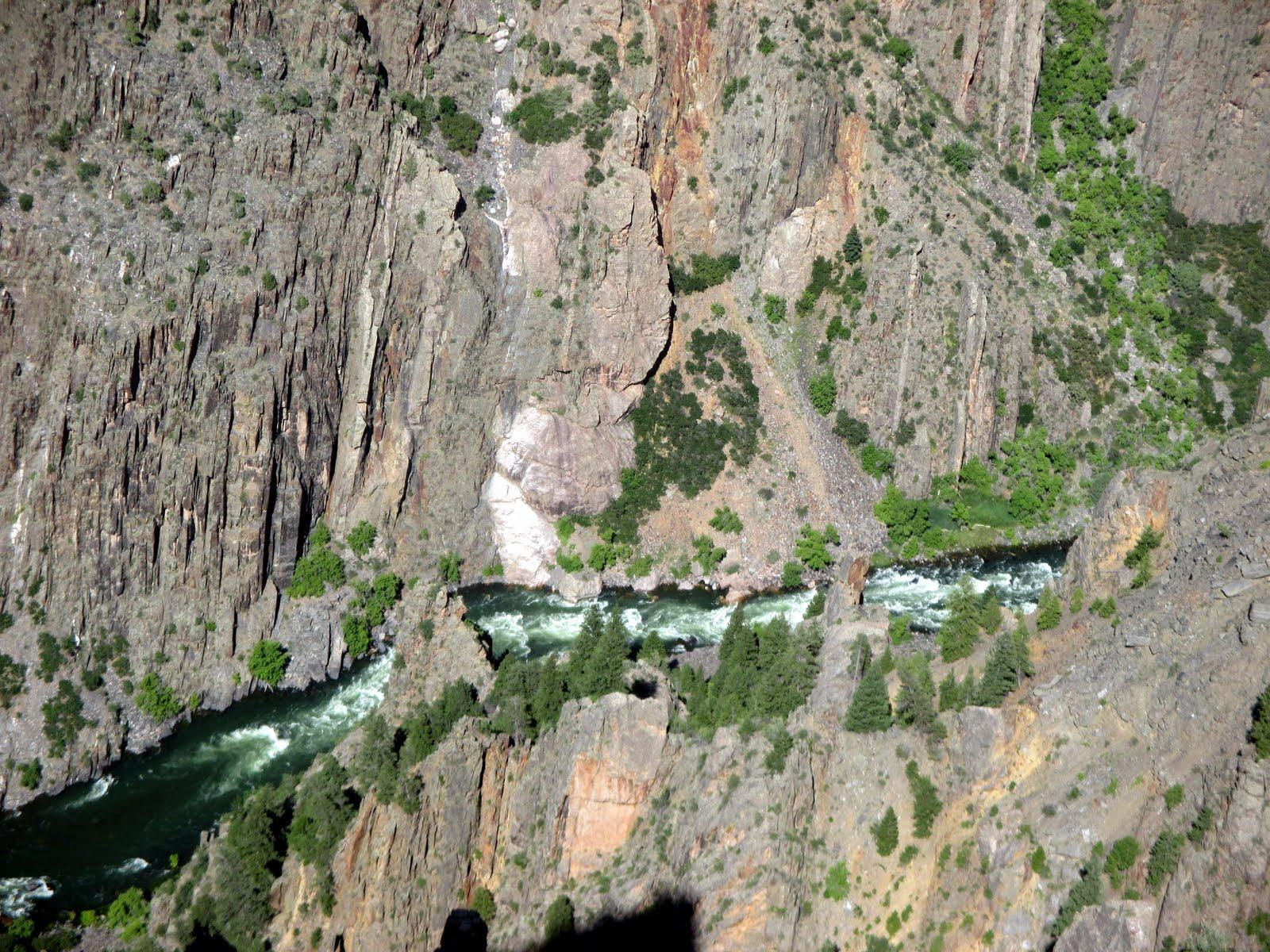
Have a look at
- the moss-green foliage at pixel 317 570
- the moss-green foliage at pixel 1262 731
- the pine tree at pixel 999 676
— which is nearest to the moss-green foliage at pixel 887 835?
the pine tree at pixel 999 676

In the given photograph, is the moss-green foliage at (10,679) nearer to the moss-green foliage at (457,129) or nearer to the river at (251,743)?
the river at (251,743)

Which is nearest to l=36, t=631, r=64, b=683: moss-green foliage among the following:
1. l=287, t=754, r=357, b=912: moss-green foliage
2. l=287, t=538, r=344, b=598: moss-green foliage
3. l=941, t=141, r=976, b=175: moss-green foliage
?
l=287, t=538, r=344, b=598: moss-green foliage

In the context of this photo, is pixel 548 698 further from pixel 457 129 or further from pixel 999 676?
pixel 457 129

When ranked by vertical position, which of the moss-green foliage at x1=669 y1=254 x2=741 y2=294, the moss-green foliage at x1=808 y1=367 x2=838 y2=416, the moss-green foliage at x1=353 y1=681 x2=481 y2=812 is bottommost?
the moss-green foliage at x1=353 y1=681 x2=481 y2=812

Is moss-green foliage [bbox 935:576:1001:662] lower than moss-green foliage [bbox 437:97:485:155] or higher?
lower

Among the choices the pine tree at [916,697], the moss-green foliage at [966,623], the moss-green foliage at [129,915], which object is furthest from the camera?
the moss-green foliage at [966,623]

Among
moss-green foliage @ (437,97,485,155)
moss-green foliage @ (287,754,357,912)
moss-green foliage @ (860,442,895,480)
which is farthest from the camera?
moss-green foliage @ (860,442,895,480)

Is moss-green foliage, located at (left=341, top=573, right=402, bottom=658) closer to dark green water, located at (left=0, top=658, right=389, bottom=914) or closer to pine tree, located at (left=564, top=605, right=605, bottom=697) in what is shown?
dark green water, located at (left=0, top=658, right=389, bottom=914)
